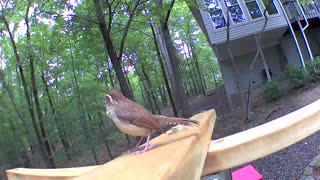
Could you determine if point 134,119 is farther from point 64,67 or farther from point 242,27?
point 64,67

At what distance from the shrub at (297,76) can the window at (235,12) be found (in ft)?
13.8

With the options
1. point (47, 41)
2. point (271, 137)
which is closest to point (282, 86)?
point (47, 41)

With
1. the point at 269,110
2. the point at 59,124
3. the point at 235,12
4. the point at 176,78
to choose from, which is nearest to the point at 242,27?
the point at 235,12

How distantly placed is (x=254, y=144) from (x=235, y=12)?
1943cm

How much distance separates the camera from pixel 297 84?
665 inches

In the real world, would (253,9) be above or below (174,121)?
above

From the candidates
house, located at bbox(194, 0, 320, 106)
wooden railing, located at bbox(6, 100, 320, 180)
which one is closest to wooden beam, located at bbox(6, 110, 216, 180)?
wooden railing, located at bbox(6, 100, 320, 180)

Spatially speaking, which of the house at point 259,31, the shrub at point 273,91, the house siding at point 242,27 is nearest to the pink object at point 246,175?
the shrub at point 273,91

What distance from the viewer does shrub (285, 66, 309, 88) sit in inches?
657

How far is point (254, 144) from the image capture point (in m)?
1.70

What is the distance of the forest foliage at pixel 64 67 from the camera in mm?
13391

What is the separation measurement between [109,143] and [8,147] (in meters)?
6.68

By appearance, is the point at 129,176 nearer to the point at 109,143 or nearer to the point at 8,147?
the point at 109,143

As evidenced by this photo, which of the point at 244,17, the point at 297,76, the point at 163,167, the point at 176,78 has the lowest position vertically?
the point at 297,76
